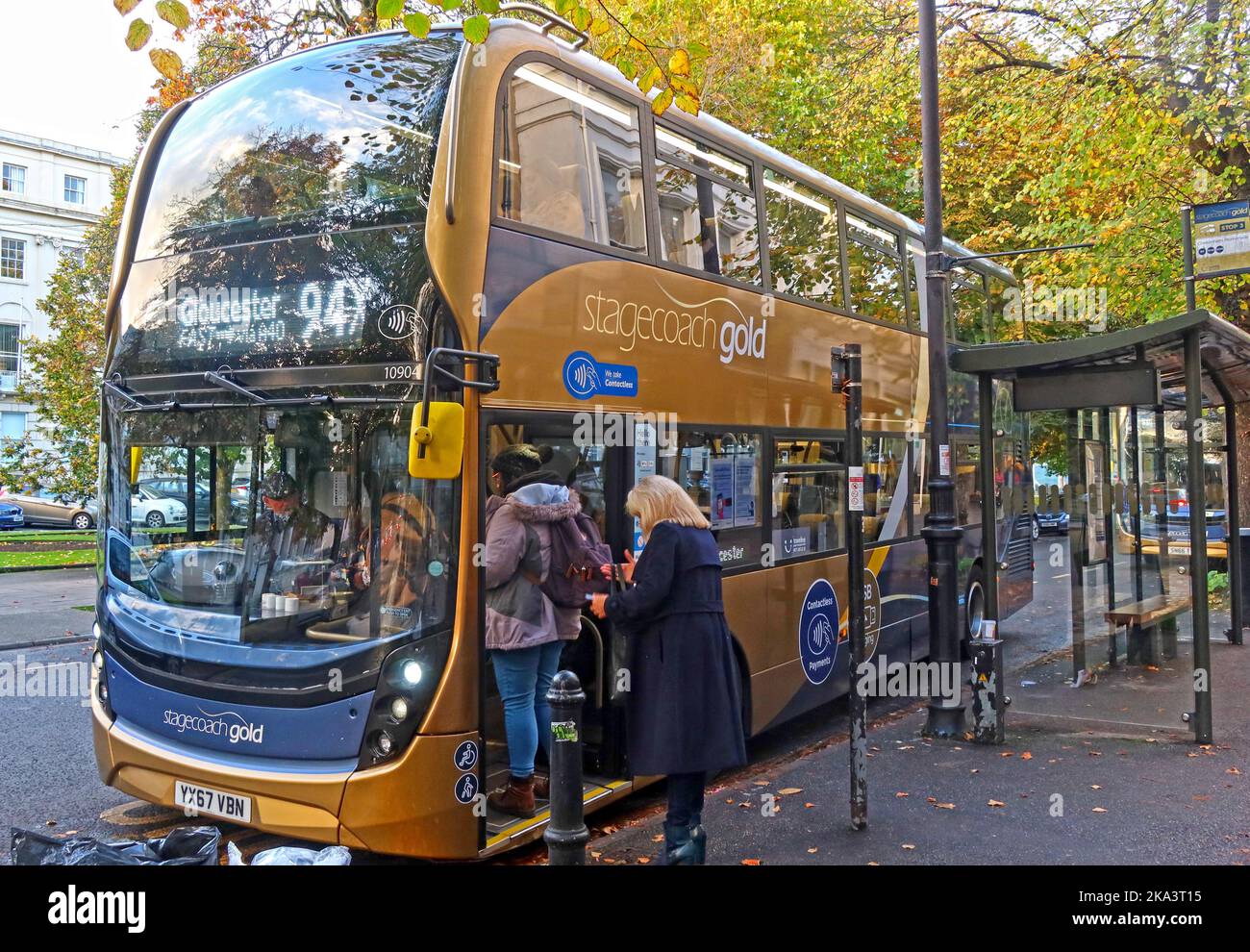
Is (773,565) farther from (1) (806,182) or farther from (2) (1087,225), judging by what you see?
(2) (1087,225)

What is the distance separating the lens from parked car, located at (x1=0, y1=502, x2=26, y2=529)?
3112cm

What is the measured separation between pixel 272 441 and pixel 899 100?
14.1 meters

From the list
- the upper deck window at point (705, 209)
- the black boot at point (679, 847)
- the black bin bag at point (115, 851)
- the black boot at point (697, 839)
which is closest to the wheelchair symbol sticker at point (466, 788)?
the black boot at point (679, 847)

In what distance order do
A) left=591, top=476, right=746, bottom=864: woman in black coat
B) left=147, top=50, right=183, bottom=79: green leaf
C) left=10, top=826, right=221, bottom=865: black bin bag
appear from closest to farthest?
left=10, top=826, right=221, bottom=865: black bin bag
left=591, top=476, right=746, bottom=864: woman in black coat
left=147, top=50, right=183, bottom=79: green leaf

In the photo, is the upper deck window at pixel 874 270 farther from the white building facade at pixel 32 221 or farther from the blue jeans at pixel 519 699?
the white building facade at pixel 32 221

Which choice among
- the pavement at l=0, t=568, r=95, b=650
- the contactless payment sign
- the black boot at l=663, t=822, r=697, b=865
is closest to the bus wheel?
the contactless payment sign

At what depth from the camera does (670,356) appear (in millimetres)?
6668

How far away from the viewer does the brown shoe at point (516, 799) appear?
5457 mm

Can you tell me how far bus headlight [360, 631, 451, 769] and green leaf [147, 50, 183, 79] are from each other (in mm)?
3522

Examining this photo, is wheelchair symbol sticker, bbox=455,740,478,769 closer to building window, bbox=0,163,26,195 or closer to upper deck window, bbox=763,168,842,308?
upper deck window, bbox=763,168,842,308

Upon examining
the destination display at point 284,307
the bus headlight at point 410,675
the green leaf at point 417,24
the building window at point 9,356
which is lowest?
the bus headlight at point 410,675

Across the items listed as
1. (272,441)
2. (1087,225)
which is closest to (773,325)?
(272,441)

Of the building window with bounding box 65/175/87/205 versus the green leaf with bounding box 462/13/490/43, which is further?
the building window with bounding box 65/175/87/205

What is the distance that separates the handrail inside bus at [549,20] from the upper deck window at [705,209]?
2.98 ft
